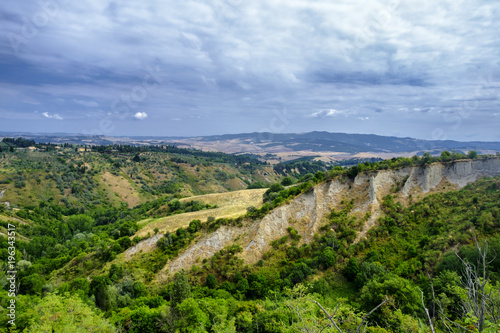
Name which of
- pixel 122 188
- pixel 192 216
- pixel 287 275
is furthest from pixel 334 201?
pixel 122 188

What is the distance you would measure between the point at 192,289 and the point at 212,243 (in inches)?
343

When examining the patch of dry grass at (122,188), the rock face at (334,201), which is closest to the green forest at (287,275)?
the rock face at (334,201)

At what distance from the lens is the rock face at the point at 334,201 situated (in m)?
43.4

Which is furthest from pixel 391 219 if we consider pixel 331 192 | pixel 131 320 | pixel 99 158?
pixel 99 158

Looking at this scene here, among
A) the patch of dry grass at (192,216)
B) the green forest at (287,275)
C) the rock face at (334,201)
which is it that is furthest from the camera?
the patch of dry grass at (192,216)

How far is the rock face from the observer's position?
43375 mm

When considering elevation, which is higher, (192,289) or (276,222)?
(276,222)

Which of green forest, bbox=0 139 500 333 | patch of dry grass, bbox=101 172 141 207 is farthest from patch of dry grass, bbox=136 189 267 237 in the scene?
patch of dry grass, bbox=101 172 141 207

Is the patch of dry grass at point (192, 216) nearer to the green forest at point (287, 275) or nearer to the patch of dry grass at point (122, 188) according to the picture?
the green forest at point (287, 275)

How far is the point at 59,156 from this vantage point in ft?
449

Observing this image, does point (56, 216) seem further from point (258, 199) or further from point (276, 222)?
point (276, 222)

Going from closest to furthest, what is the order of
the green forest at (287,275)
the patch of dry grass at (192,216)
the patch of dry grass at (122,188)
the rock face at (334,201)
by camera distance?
the green forest at (287,275) → the rock face at (334,201) → the patch of dry grass at (192,216) → the patch of dry grass at (122,188)

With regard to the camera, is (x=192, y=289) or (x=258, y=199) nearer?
(x=192, y=289)

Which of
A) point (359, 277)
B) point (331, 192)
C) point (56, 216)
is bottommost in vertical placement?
point (56, 216)
